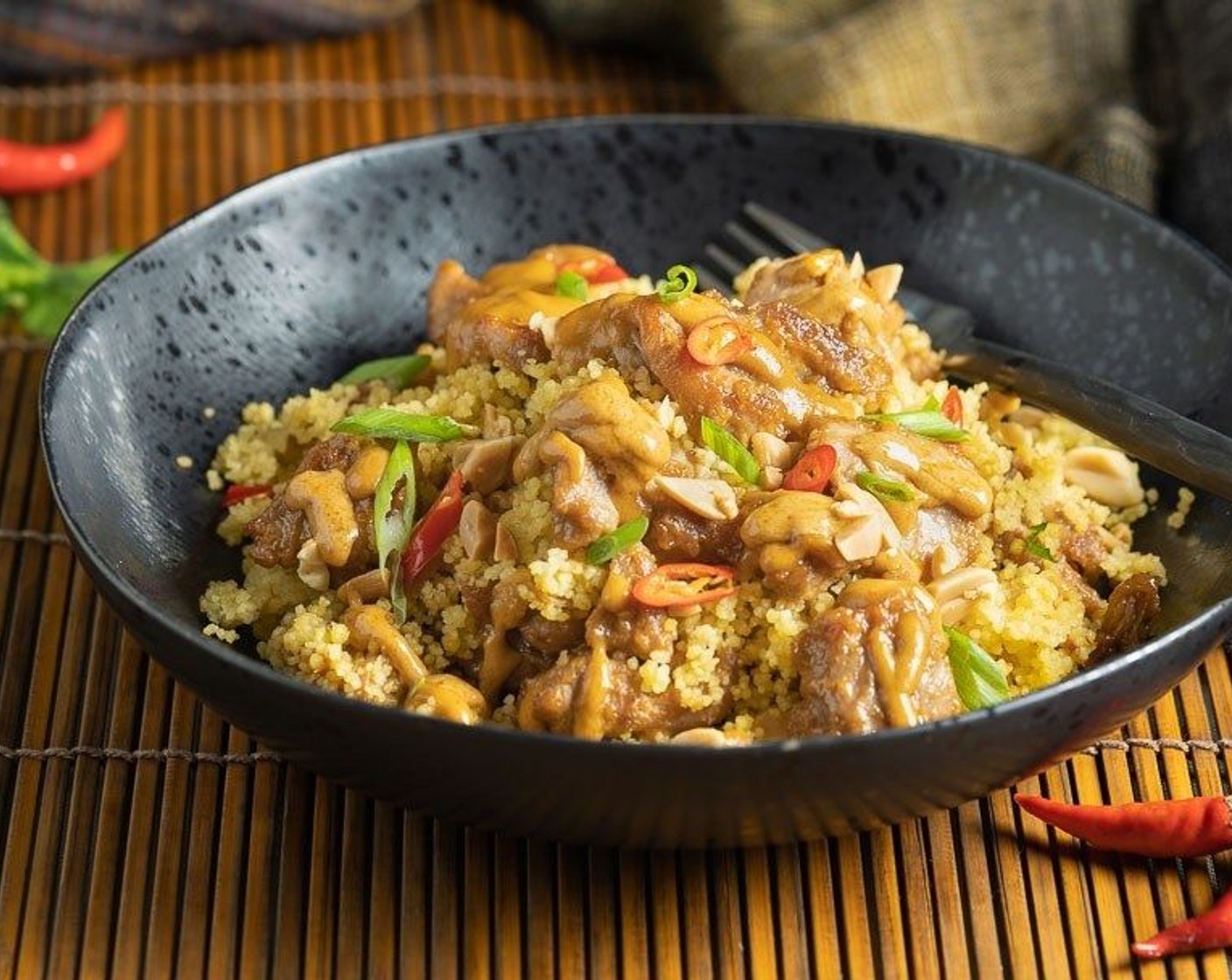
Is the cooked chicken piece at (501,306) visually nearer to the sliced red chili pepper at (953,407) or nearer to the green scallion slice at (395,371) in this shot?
the green scallion slice at (395,371)

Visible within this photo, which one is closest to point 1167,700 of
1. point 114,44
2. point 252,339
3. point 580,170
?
point 580,170

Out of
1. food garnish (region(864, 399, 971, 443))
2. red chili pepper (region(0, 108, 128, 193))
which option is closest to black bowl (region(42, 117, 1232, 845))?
food garnish (region(864, 399, 971, 443))

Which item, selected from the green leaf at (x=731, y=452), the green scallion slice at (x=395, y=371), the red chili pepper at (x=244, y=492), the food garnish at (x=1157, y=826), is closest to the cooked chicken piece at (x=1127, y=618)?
the food garnish at (x=1157, y=826)

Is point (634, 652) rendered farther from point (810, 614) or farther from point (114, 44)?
point (114, 44)

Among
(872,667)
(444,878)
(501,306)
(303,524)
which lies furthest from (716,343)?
(444,878)

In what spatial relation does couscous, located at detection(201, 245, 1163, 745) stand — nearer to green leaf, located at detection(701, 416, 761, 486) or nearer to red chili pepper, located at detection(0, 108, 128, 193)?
green leaf, located at detection(701, 416, 761, 486)
